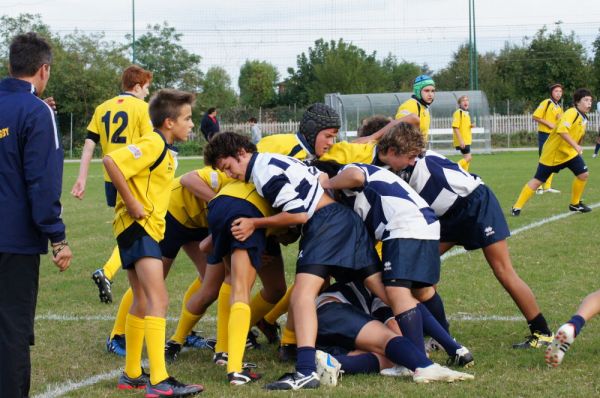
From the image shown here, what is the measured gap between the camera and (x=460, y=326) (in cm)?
640

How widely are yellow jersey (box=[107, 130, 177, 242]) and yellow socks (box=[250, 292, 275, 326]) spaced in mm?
1052

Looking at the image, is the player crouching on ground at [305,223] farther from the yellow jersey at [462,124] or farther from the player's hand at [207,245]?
the yellow jersey at [462,124]

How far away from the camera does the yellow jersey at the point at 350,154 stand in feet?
20.7

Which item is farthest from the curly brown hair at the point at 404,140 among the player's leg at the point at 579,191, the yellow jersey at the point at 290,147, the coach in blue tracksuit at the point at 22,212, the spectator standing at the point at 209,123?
the spectator standing at the point at 209,123

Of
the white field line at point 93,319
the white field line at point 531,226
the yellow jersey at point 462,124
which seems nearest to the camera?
the white field line at point 93,319

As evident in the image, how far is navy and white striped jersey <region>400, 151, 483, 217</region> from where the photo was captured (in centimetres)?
579

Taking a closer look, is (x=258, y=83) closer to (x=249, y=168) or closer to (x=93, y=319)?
(x=93, y=319)

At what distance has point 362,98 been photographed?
35062 millimetres

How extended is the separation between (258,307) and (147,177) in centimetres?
134

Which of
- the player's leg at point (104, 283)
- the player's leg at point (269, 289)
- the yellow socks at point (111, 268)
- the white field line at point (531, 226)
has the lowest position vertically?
the white field line at point (531, 226)

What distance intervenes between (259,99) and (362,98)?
3787 cm

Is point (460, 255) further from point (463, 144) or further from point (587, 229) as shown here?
point (463, 144)

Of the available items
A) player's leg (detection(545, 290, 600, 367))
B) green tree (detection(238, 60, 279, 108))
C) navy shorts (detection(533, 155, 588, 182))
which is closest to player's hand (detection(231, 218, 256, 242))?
player's leg (detection(545, 290, 600, 367))

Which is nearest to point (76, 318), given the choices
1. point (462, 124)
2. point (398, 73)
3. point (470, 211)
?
point (470, 211)
